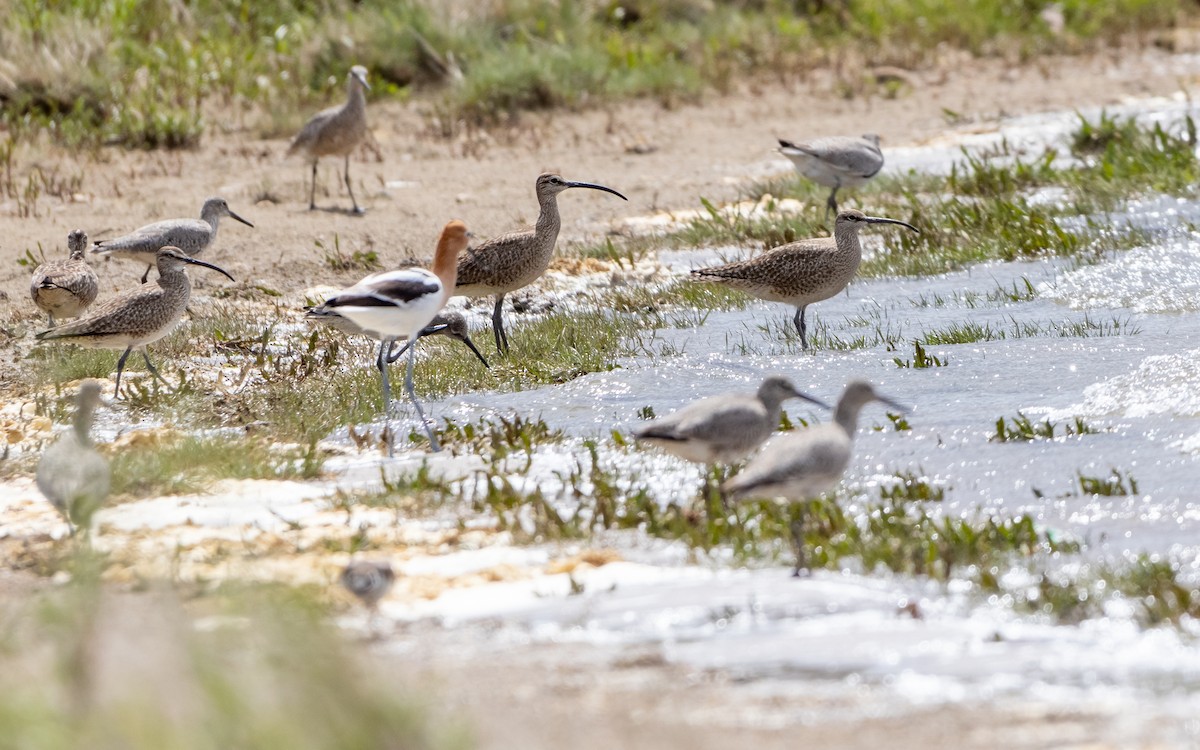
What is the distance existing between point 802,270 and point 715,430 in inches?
157

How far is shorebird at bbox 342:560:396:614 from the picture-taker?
641cm

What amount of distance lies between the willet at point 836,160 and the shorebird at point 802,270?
3.67 m

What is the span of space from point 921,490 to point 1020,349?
9.46ft

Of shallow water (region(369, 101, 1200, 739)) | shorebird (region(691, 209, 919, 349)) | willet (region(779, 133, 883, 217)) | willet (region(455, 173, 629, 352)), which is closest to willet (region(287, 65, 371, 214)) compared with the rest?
willet (region(779, 133, 883, 217))

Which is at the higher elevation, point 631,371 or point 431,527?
point 631,371

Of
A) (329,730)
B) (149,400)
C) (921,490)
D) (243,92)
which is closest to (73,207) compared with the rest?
(243,92)

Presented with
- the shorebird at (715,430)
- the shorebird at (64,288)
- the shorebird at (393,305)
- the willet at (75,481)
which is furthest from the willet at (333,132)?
the shorebird at (715,430)

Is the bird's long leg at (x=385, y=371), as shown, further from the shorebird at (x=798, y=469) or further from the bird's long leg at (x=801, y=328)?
the shorebird at (x=798, y=469)

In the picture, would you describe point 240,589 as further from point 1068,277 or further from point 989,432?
point 1068,277

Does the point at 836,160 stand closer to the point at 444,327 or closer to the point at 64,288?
the point at 444,327

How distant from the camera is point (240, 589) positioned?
5.73 m

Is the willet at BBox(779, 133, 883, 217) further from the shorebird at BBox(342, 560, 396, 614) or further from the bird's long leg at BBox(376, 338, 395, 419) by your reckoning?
the shorebird at BBox(342, 560, 396, 614)

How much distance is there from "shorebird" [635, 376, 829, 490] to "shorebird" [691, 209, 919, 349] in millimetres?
3474

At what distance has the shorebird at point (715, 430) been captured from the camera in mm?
7453
